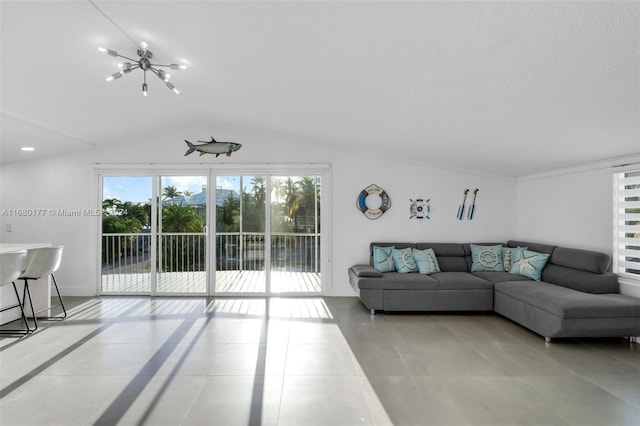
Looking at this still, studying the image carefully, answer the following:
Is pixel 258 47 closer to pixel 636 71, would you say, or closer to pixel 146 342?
pixel 636 71

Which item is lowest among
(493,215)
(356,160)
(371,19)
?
(493,215)

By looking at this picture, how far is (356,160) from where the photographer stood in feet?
18.3

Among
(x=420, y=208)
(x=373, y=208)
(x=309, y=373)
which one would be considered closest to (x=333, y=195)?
(x=373, y=208)

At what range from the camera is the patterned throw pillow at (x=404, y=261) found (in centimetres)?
493

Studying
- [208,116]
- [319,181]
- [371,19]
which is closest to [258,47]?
[371,19]

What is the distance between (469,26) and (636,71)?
1134 millimetres

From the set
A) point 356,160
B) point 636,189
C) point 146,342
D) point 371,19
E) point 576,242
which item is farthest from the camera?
point 356,160

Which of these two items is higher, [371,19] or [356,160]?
[371,19]

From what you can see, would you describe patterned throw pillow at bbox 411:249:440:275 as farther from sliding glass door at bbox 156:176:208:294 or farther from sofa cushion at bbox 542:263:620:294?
sliding glass door at bbox 156:176:208:294

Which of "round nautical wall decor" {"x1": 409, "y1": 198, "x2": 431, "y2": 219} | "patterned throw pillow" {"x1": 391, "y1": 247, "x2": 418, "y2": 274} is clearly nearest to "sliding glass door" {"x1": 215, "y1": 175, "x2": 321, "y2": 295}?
"patterned throw pillow" {"x1": 391, "y1": 247, "x2": 418, "y2": 274}

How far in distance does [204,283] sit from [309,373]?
3.28 metres

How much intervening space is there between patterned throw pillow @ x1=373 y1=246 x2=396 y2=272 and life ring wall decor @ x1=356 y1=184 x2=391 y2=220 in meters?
0.63

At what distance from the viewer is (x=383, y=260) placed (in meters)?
5.04

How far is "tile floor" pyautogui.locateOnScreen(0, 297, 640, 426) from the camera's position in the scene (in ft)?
7.48
